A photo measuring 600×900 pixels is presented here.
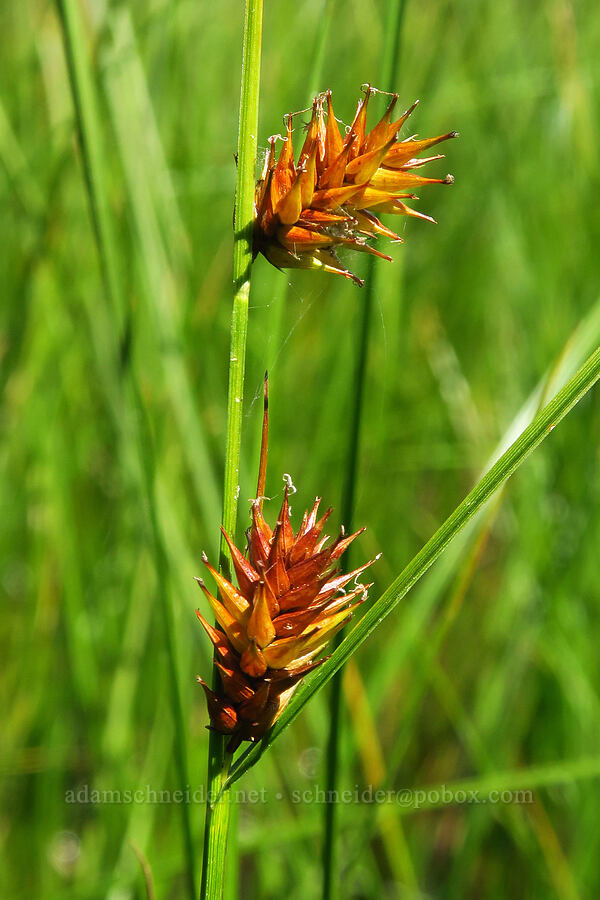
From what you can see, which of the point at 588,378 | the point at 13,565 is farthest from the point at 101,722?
the point at 588,378

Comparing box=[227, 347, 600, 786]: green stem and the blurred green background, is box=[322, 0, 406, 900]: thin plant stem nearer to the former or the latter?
the blurred green background

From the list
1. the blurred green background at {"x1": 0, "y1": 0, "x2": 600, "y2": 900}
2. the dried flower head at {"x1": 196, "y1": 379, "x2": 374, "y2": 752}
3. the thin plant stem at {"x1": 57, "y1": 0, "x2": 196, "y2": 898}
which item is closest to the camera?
the dried flower head at {"x1": 196, "y1": 379, "x2": 374, "y2": 752}

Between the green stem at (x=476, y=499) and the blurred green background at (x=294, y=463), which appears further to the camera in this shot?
the blurred green background at (x=294, y=463)

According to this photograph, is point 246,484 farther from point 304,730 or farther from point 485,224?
point 485,224

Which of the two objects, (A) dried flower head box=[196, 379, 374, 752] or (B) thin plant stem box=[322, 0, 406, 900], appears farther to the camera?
(B) thin plant stem box=[322, 0, 406, 900]

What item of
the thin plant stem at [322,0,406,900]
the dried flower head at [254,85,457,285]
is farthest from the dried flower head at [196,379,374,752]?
the thin plant stem at [322,0,406,900]

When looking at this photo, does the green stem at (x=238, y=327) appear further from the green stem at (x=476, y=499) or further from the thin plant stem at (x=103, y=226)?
the thin plant stem at (x=103, y=226)

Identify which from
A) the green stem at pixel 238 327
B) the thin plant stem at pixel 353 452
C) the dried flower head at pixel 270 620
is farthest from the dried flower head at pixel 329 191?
the thin plant stem at pixel 353 452
